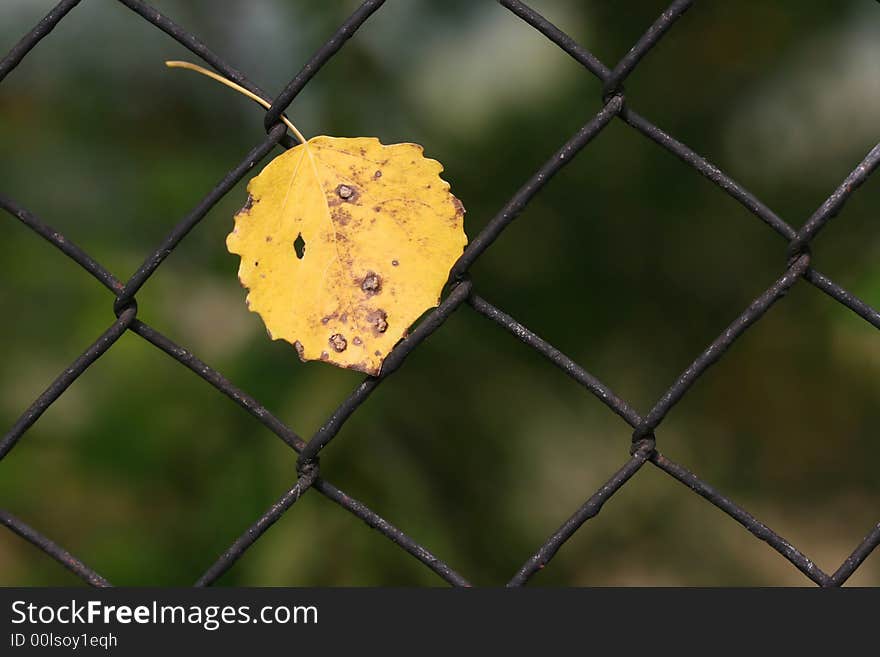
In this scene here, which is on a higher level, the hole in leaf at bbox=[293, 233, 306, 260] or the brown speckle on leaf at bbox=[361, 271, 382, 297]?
the hole in leaf at bbox=[293, 233, 306, 260]

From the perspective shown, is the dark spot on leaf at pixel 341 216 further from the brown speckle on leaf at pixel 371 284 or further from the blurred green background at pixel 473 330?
the blurred green background at pixel 473 330

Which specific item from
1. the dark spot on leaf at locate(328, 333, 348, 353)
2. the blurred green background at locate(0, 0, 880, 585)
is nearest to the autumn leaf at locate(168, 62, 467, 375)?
the dark spot on leaf at locate(328, 333, 348, 353)

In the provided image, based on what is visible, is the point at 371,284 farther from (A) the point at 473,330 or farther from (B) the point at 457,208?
(A) the point at 473,330

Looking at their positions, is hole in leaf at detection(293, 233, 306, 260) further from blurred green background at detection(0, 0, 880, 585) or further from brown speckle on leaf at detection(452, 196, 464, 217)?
blurred green background at detection(0, 0, 880, 585)

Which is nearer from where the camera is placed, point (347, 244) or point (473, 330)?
point (347, 244)

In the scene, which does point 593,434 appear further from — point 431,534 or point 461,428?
point 431,534

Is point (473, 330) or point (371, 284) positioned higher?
point (473, 330)

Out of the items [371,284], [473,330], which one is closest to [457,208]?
[371,284]

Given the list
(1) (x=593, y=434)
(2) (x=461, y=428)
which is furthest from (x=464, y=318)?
(1) (x=593, y=434)

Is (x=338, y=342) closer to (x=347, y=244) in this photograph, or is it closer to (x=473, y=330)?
(x=347, y=244)
